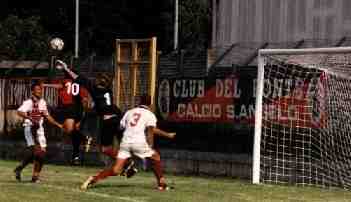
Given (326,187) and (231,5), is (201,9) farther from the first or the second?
(326,187)

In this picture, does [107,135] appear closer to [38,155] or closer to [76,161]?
[38,155]

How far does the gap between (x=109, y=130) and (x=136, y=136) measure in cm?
442

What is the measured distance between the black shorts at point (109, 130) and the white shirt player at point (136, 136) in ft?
13.1

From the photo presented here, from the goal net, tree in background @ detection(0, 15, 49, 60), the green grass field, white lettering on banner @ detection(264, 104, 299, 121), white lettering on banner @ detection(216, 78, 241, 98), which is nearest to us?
the green grass field

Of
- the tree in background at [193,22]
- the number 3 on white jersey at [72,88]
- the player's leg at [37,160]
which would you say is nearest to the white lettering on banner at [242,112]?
the number 3 on white jersey at [72,88]

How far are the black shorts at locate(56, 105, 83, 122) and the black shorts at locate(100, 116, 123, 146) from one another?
3.18 m

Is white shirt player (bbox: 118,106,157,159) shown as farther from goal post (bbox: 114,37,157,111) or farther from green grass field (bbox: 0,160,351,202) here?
goal post (bbox: 114,37,157,111)

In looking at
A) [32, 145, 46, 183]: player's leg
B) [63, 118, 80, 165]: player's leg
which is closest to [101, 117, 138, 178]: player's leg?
[32, 145, 46, 183]: player's leg

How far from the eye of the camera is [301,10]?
28.5 metres

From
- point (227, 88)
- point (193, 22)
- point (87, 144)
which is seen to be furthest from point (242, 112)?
point (193, 22)

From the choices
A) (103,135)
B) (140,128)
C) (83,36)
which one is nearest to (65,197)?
(140,128)

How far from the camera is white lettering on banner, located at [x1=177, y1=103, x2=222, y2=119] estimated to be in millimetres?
21125

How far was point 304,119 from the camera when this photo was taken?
61.9 ft

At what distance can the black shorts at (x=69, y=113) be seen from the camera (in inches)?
931
